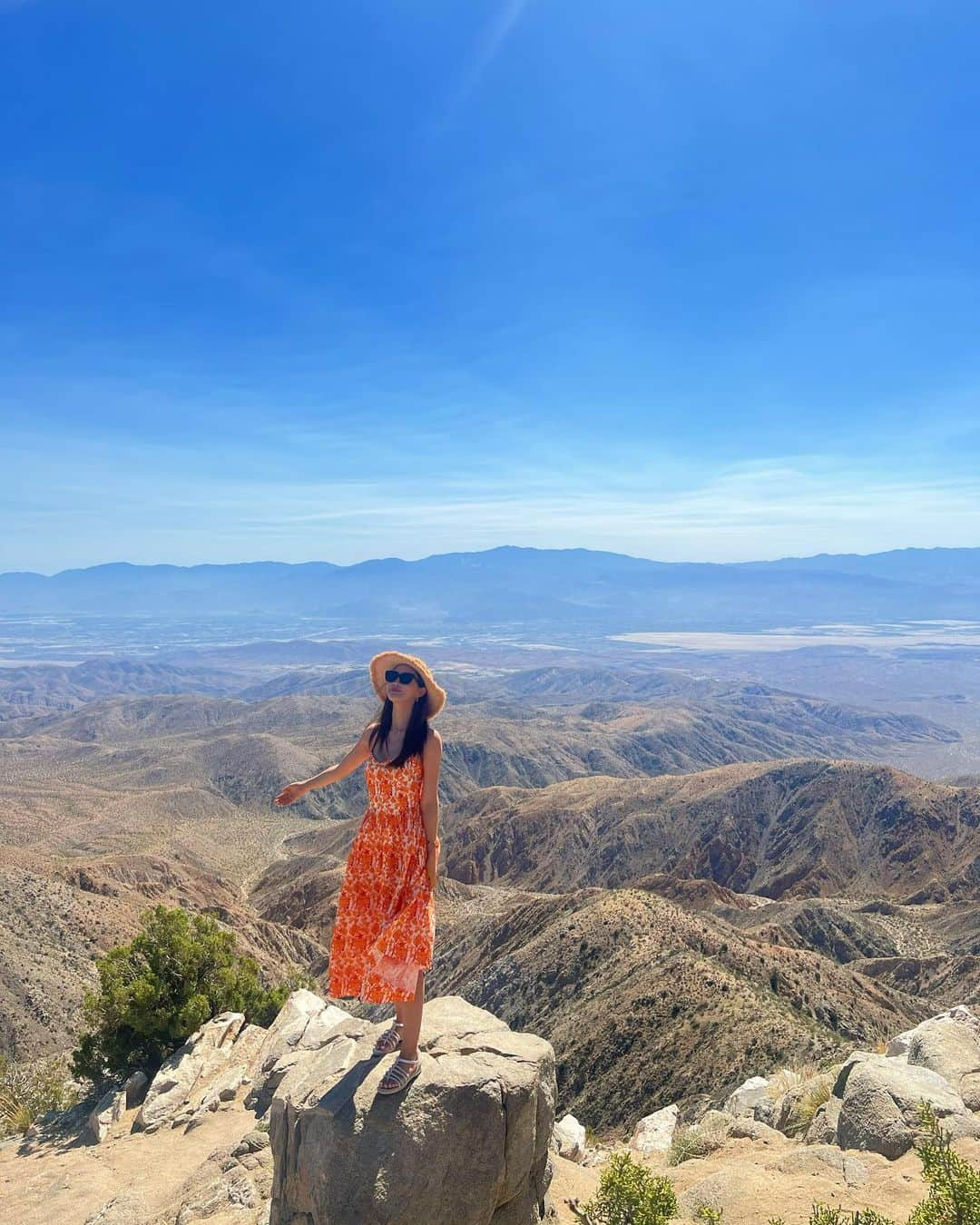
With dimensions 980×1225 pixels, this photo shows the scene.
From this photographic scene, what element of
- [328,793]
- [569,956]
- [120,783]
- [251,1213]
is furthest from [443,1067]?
[120,783]

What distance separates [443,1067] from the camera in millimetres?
6824

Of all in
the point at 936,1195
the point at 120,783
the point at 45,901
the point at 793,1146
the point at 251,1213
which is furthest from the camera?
the point at 120,783

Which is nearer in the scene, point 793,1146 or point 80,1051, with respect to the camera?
point 793,1146

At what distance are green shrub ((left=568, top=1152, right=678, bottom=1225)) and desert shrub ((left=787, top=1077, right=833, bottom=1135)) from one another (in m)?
4.99

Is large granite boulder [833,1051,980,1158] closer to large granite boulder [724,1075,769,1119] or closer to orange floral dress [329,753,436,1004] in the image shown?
large granite boulder [724,1075,769,1119]

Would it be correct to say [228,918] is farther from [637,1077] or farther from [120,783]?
[120,783]

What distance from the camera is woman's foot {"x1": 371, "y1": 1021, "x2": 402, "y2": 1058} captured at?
7.18 m

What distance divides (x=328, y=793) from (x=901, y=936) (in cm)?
8910

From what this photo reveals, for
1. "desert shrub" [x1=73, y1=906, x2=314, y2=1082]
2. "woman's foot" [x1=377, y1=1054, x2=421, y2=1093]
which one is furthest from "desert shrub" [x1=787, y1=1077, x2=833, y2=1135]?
"desert shrub" [x1=73, y1=906, x2=314, y2=1082]

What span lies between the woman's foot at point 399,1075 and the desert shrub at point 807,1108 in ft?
21.4

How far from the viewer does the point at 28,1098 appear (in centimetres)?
1703

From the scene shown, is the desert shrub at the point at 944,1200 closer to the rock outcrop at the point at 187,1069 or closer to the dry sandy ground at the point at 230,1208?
the dry sandy ground at the point at 230,1208

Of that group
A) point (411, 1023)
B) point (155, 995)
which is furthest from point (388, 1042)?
point (155, 995)

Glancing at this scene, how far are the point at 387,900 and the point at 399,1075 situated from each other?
144cm
